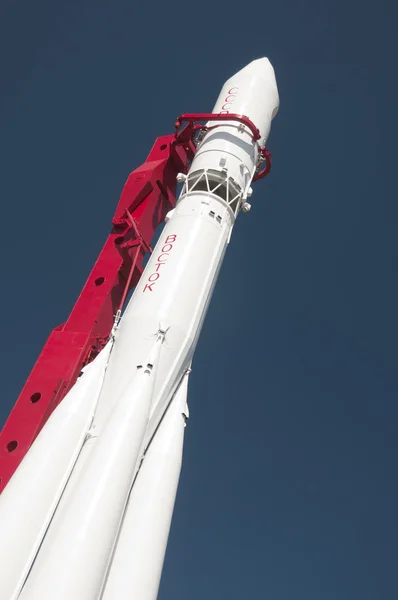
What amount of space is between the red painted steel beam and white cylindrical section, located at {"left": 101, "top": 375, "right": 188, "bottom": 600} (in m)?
2.06

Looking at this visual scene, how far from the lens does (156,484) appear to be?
8633 millimetres

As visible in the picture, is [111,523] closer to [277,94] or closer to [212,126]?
[212,126]

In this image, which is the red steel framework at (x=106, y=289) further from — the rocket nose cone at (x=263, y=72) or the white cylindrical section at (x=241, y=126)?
the rocket nose cone at (x=263, y=72)

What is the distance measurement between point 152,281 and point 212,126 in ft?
18.2

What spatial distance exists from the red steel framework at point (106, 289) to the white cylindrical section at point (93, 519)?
2.16 meters

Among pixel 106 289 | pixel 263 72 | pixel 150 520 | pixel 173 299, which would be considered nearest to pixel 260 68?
pixel 263 72

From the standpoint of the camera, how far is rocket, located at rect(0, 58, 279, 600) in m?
6.95

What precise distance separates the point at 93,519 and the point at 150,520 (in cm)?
139

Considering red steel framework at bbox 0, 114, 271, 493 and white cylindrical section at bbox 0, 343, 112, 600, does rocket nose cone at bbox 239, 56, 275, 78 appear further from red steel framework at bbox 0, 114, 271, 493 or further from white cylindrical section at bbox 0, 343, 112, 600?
white cylindrical section at bbox 0, 343, 112, 600

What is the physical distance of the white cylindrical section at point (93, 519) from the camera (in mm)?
6484

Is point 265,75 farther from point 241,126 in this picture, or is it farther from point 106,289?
point 106,289

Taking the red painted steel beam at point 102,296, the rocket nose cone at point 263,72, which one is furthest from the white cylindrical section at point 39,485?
the rocket nose cone at point 263,72

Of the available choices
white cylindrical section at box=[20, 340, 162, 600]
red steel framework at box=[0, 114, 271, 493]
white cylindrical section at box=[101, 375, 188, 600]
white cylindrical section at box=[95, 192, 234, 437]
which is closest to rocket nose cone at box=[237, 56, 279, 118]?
red steel framework at box=[0, 114, 271, 493]

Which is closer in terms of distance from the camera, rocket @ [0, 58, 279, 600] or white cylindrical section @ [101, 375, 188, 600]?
rocket @ [0, 58, 279, 600]
